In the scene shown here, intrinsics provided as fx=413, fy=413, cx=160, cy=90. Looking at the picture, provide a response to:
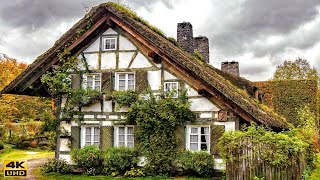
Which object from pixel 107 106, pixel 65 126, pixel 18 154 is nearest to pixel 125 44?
pixel 107 106

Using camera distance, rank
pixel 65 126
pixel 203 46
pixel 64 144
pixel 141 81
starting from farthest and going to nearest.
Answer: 1. pixel 203 46
2. pixel 65 126
3. pixel 64 144
4. pixel 141 81

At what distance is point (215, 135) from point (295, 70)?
3758 cm

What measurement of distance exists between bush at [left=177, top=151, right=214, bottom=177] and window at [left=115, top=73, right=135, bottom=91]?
4.26 metres

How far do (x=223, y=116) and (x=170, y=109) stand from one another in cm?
237

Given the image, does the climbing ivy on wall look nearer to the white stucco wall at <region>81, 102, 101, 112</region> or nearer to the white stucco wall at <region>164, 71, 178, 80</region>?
the white stucco wall at <region>164, 71, 178, 80</region>

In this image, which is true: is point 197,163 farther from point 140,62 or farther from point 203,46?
point 203,46

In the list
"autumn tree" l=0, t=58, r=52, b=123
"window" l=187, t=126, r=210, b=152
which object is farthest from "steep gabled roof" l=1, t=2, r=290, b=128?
"autumn tree" l=0, t=58, r=52, b=123

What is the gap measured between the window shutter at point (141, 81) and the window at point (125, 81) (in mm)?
391

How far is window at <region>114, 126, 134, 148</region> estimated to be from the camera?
19.6 m

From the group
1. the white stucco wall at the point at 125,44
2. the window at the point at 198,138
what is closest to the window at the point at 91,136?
the white stucco wall at the point at 125,44

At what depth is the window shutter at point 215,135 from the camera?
59.3 feet

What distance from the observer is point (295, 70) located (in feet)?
172

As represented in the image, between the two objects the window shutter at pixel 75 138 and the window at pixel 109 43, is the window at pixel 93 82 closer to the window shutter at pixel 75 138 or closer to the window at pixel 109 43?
the window at pixel 109 43

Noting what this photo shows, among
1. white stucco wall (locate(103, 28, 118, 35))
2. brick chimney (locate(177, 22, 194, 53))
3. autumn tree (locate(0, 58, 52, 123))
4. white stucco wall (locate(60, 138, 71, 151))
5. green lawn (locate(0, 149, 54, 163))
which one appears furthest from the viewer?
autumn tree (locate(0, 58, 52, 123))
